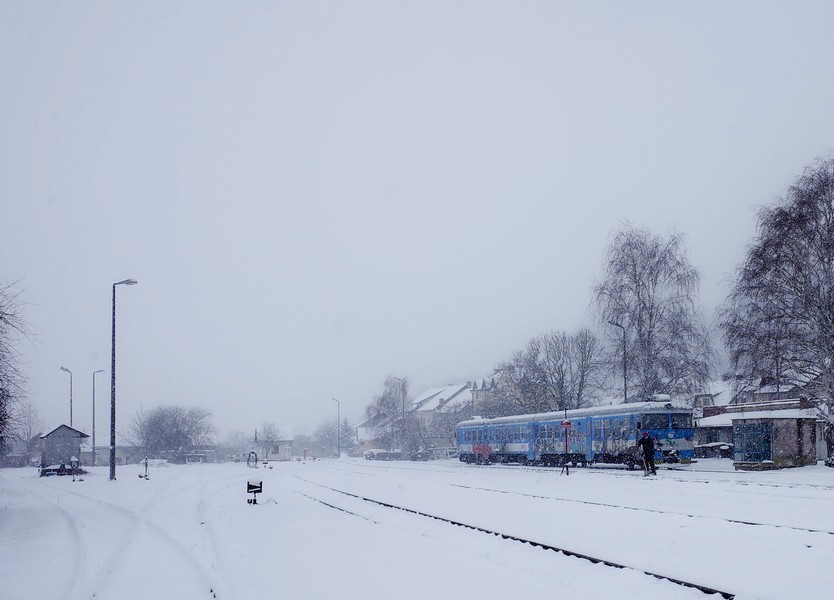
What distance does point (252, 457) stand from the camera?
60.5 meters

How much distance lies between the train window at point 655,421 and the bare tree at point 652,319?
8574 mm

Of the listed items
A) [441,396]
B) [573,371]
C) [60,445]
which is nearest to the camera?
[60,445]

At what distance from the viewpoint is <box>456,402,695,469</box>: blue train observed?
35.4m

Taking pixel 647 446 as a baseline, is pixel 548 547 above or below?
below

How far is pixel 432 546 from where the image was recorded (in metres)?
12.2

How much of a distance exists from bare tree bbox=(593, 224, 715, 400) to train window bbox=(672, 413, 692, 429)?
23.9 feet

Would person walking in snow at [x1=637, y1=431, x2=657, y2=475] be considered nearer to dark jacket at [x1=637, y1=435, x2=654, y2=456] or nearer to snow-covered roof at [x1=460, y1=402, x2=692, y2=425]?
dark jacket at [x1=637, y1=435, x2=654, y2=456]

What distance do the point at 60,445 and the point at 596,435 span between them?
45734 millimetres

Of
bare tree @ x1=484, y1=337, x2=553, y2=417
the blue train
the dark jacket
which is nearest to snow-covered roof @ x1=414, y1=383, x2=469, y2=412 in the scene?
bare tree @ x1=484, y1=337, x2=553, y2=417

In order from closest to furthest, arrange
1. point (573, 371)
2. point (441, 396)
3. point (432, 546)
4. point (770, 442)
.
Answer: point (432, 546), point (770, 442), point (573, 371), point (441, 396)

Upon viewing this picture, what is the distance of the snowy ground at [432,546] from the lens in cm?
900

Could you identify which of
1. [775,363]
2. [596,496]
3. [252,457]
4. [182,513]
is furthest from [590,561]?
[252,457]

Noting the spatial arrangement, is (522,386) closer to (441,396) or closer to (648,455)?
(648,455)

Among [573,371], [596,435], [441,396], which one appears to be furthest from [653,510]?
[441,396]
